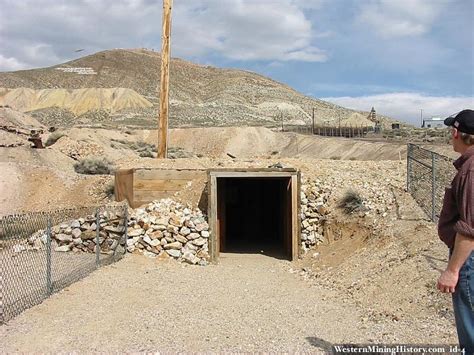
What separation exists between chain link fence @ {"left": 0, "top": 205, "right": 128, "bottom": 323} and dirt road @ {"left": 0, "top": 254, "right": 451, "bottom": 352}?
292 millimetres

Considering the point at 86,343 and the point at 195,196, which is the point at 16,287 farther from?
the point at 195,196

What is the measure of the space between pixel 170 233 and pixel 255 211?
8296mm

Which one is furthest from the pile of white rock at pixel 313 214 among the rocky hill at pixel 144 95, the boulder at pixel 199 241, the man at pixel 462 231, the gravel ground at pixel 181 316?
the rocky hill at pixel 144 95

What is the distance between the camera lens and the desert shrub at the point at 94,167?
24.6 meters

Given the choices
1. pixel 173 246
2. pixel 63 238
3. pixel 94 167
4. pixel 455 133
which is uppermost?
pixel 455 133

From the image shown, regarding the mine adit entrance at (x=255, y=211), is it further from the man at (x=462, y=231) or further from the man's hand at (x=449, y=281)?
the man's hand at (x=449, y=281)

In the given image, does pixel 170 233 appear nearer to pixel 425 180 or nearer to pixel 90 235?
pixel 90 235

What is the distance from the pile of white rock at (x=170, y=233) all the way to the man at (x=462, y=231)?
9.54 meters

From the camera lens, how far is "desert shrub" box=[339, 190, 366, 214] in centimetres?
1296

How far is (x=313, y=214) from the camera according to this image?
13.7m

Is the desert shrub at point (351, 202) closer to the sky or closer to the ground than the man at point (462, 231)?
closer to the ground

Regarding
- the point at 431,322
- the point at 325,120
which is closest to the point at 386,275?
the point at 431,322

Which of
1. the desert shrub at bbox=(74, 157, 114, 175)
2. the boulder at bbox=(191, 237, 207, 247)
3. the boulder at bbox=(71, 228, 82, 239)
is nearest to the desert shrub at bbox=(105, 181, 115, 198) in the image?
the boulder at bbox=(71, 228, 82, 239)

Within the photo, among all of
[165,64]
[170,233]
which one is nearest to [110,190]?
[165,64]
